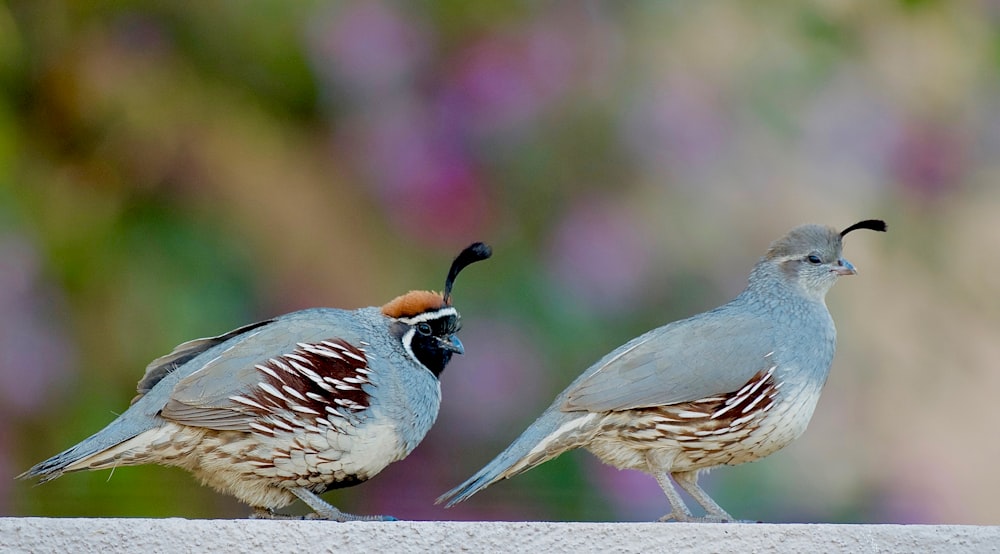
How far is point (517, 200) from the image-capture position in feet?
15.2

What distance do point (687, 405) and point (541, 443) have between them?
291 millimetres

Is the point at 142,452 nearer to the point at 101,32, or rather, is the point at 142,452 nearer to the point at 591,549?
the point at 591,549

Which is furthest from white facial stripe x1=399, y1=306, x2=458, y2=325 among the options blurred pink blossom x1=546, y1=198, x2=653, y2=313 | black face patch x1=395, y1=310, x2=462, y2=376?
blurred pink blossom x1=546, y1=198, x2=653, y2=313

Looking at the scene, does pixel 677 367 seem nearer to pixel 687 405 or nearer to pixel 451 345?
pixel 687 405

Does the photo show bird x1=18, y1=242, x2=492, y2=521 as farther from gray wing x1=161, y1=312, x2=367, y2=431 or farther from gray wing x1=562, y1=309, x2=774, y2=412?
gray wing x1=562, y1=309, x2=774, y2=412

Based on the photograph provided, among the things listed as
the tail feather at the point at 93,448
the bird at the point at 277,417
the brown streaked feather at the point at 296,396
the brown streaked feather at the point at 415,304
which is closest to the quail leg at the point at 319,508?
the bird at the point at 277,417

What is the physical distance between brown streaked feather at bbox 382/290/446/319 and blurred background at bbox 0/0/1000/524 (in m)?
1.24

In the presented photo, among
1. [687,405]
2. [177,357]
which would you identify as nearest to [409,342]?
[177,357]

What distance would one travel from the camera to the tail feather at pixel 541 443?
9.25ft

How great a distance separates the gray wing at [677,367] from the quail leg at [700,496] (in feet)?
0.68

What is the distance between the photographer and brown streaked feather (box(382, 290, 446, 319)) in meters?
3.06

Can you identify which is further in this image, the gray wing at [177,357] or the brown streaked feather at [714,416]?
the gray wing at [177,357]

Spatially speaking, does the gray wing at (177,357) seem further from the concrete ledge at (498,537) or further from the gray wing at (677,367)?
the concrete ledge at (498,537)

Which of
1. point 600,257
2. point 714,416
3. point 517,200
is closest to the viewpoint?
point 714,416
